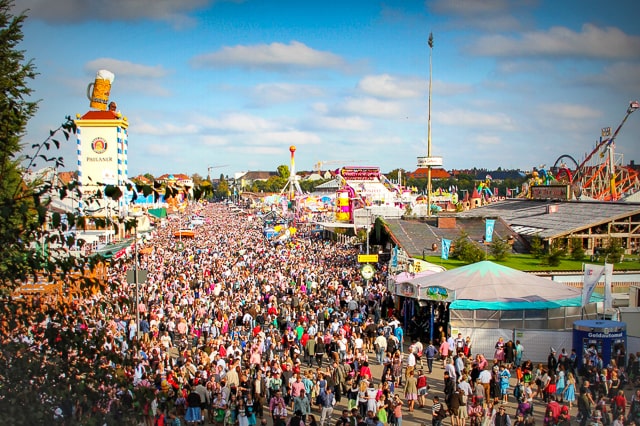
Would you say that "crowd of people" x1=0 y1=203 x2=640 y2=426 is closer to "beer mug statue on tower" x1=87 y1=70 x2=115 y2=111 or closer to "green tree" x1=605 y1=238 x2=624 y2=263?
"green tree" x1=605 y1=238 x2=624 y2=263

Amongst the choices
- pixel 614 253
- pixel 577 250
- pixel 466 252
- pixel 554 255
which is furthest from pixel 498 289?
pixel 577 250

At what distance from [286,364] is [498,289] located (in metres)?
8.29

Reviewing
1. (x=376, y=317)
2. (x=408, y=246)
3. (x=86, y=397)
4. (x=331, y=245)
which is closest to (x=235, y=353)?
(x=376, y=317)

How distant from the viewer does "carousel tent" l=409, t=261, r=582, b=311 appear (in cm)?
1908

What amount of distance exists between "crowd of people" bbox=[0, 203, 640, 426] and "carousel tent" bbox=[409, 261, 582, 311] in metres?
1.47

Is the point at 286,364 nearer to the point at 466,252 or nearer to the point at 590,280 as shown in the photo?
the point at 590,280

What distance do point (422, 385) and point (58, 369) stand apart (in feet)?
33.5

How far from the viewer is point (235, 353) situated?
1584cm

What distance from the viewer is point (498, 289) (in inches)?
778

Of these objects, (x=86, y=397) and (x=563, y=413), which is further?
(x=563, y=413)

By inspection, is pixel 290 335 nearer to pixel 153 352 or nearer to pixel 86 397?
pixel 153 352

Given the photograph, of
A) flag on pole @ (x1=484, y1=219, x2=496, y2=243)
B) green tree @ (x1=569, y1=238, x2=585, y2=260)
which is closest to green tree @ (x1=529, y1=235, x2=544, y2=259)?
green tree @ (x1=569, y1=238, x2=585, y2=260)

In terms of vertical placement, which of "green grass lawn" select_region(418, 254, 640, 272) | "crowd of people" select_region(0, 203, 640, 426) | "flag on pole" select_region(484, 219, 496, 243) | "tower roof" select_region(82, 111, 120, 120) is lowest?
"crowd of people" select_region(0, 203, 640, 426)

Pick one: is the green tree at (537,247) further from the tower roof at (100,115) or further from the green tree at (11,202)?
the tower roof at (100,115)
